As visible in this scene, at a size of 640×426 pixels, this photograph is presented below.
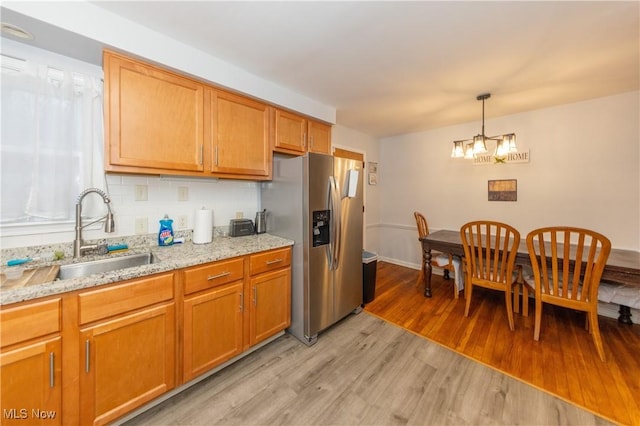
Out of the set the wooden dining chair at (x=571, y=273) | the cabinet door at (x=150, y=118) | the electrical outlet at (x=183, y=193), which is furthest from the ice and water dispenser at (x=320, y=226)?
the wooden dining chair at (x=571, y=273)

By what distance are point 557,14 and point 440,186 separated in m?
2.51

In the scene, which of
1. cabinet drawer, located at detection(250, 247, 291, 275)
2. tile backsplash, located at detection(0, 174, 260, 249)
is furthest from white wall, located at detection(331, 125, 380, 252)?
cabinet drawer, located at detection(250, 247, 291, 275)

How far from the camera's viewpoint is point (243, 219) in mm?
2301

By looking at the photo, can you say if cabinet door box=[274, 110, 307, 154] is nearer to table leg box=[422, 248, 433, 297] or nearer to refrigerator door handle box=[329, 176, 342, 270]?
refrigerator door handle box=[329, 176, 342, 270]

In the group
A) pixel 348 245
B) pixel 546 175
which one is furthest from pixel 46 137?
pixel 546 175

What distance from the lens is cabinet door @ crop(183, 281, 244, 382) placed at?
1.52 meters

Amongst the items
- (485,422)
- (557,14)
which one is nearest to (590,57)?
(557,14)

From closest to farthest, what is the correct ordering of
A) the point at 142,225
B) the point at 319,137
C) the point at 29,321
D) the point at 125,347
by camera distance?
1. the point at 29,321
2. the point at 125,347
3. the point at 142,225
4. the point at 319,137

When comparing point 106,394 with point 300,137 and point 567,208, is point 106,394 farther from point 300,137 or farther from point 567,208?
point 567,208

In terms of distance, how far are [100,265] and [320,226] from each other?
1.54m

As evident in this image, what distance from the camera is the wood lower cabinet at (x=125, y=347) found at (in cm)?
118

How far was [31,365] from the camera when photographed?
3.44 feet

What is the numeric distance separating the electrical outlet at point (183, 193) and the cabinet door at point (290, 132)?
876mm

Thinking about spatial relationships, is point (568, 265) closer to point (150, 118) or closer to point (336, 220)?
point (336, 220)
